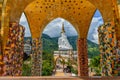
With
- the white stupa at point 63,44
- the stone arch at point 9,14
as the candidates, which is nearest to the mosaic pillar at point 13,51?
the stone arch at point 9,14

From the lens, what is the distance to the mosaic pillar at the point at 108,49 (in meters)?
5.76

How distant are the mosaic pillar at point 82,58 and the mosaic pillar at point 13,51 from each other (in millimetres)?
3633

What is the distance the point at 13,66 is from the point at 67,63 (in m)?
19.1

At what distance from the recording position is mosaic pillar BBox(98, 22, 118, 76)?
5.76 metres

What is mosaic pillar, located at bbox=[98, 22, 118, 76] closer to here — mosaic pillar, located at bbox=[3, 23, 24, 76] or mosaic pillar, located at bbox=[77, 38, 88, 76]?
mosaic pillar, located at bbox=[3, 23, 24, 76]

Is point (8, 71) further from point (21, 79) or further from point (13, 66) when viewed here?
point (21, 79)

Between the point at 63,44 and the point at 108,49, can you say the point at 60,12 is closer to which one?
the point at 108,49

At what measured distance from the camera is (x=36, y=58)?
948cm

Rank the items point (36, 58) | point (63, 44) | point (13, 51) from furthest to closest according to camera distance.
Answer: point (63, 44) < point (36, 58) < point (13, 51)

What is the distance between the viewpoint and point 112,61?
5.80m

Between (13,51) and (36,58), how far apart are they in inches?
139

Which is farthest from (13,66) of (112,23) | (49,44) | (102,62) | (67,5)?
(49,44)

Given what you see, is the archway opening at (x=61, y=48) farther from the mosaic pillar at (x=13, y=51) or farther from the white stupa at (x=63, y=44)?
the mosaic pillar at (x=13, y=51)

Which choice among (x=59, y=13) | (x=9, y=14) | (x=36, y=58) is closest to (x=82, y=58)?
(x=36, y=58)
